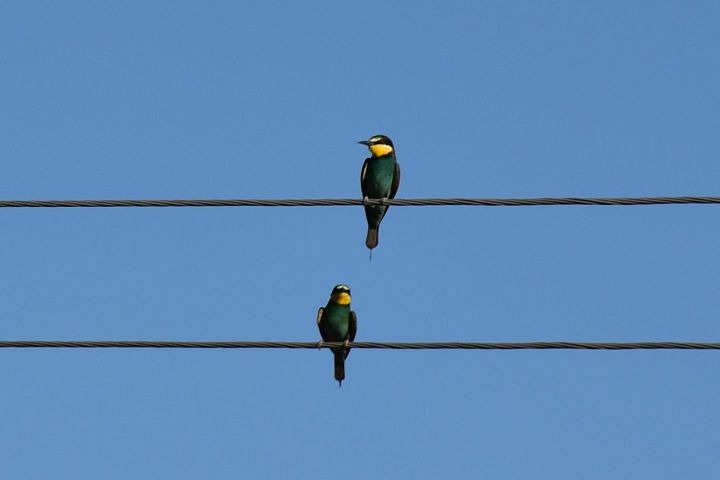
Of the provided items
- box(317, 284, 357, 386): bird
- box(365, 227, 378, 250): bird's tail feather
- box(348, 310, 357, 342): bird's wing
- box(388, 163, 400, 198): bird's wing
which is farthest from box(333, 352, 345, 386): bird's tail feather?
box(388, 163, 400, 198): bird's wing

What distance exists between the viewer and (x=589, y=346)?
762cm

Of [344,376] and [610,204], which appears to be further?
[344,376]

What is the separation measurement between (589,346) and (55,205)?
2.61 metres

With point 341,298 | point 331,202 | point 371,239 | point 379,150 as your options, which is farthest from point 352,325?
point 331,202

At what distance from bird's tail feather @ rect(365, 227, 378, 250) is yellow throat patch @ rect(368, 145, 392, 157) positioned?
75 cm

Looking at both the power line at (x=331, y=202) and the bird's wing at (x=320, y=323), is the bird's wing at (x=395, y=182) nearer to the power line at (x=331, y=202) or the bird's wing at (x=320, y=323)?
the bird's wing at (x=320, y=323)

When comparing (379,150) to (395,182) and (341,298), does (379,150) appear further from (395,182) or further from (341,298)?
(341,298)

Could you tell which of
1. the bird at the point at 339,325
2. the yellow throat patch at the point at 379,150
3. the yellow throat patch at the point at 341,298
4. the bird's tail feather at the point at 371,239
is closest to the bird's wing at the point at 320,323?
the bird at the point at 339,325

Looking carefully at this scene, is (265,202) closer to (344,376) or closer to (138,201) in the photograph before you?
(138,201)

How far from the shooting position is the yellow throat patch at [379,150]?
1298cm

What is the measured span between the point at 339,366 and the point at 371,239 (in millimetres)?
980

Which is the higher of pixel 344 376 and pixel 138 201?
pixel 138 201

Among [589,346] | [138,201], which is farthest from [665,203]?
[138,201]

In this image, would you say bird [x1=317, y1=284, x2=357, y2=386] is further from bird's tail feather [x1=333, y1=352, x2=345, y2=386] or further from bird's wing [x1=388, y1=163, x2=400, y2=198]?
bird's wing [x1=388, y1=163, x2=400, y2=198]
